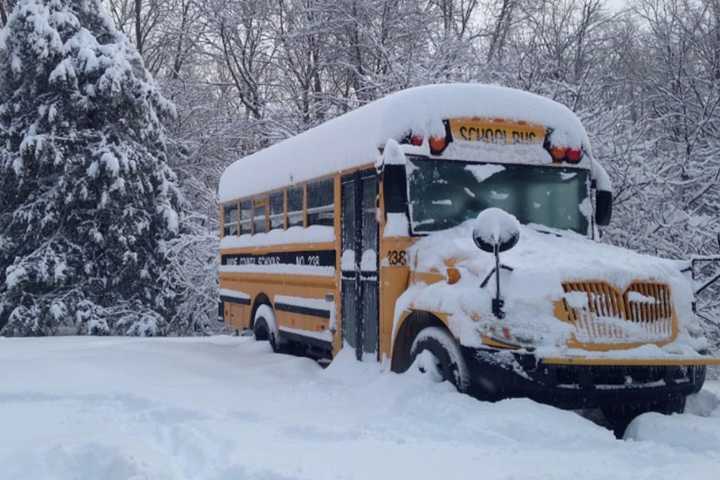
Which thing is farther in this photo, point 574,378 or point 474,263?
point 474,263

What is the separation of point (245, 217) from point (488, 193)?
5045 mm

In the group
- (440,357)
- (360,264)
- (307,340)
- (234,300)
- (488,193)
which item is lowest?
(307,340)

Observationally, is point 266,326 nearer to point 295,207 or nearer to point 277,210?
point 277,210

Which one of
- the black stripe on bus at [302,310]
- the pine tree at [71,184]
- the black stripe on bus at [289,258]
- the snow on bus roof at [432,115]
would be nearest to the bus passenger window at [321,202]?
the snow on bus roof at [432,115]

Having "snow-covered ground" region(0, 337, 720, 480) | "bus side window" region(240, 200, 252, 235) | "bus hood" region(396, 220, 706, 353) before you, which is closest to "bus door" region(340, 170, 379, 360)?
"snow-covered ground" region(0, 337, 720, 480)

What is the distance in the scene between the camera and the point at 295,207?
29.9 feet

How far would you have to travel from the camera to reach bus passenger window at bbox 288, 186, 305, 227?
29.4 ft

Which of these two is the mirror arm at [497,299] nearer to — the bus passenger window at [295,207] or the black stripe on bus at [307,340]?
the black stripe on bus at [307,340]

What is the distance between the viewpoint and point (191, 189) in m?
22.0

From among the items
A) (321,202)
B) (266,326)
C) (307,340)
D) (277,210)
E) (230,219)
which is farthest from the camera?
(230,219)

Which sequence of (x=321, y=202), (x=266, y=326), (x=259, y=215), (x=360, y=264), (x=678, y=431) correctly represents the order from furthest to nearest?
(x=259, y=215) < (x=266, y=326) < (x=321, y=202) < (x=360, y=264) < (x=678, y=431)

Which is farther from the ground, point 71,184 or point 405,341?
point 71,184

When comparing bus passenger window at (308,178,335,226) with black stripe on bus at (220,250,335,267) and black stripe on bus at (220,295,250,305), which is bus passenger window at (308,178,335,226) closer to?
black stripe on bus at (220,250,335,267)

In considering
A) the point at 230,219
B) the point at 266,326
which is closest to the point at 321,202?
the point at 266,326
